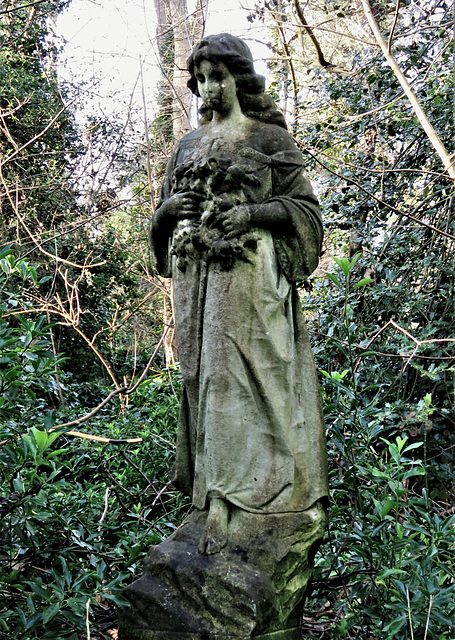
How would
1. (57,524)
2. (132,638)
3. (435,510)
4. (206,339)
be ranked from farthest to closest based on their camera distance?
(435,510), (57,524), (206,339), (132,638)

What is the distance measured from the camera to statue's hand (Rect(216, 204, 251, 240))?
295cm

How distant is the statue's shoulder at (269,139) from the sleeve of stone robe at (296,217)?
0.14ft

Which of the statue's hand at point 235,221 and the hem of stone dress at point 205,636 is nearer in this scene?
the hem of stone dress at point 205,636

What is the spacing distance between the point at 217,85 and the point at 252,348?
4.28 feet

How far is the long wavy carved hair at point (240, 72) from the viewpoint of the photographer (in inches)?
123

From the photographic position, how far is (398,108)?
648cm

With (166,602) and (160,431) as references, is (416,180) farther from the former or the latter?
(166,602)

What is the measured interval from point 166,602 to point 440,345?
12.7ft

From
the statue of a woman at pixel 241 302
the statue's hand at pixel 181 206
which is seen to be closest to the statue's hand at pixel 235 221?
the statue of a woman at pixel 241 302

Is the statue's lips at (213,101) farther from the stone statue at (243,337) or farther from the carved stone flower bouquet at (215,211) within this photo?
the carved stone flower bouquet at (215,211)

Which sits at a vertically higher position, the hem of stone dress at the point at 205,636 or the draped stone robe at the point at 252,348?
the draped stone robe at the point at 252,348

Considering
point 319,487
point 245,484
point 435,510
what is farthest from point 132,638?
point 435,510

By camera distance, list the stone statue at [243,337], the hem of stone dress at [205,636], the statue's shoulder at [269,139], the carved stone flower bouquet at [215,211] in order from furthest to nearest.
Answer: the statue's shoulder at [269,139], the carved stone flower bouquet at [215,211], the stone statue at [243,337], the hem of stone dress at [205,636]

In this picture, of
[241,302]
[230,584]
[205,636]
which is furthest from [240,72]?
[205,636]
